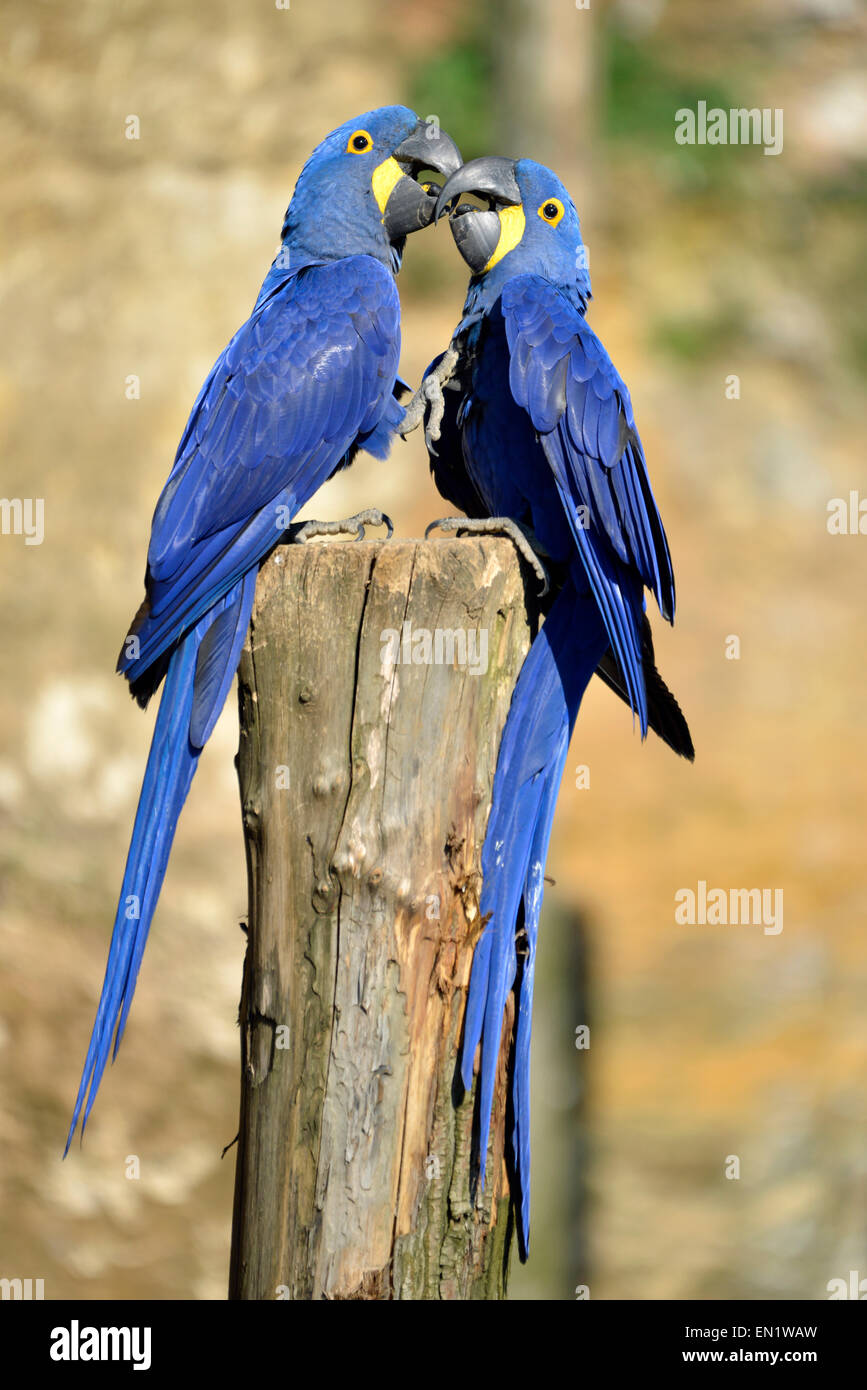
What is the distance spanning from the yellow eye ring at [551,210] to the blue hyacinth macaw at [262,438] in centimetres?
28

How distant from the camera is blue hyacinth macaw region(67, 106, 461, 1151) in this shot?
7.28 ft

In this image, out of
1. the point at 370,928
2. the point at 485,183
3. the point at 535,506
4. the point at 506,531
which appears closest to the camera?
the point at 370,928

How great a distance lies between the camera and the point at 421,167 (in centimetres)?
295

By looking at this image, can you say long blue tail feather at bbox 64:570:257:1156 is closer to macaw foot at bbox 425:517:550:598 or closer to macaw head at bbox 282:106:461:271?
macaw foot at bbox 425:517:550:598

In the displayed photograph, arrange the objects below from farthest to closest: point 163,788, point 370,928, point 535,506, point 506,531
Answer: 1. point 535,506
2. point 506,531
3. point 163,788
4. point 370,928

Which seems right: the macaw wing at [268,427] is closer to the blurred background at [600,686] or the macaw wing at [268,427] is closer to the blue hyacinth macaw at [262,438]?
the blue hyacinth macaw at [262,438]

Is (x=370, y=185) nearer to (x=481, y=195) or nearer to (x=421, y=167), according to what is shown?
(x=421, y=167)

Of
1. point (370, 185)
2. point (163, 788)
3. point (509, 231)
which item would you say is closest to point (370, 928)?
point (163, 788)

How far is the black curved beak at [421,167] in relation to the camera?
290 cm

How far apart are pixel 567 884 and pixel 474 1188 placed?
3.60 meters

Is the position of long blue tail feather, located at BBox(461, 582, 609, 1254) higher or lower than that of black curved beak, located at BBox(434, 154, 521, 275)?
lower

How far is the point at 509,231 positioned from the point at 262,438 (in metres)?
0.79

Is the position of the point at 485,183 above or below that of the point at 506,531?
above

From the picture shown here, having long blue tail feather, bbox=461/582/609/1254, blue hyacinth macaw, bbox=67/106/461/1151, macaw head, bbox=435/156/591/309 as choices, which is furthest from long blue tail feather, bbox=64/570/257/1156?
macaw head, bbox=435/156/591/309
